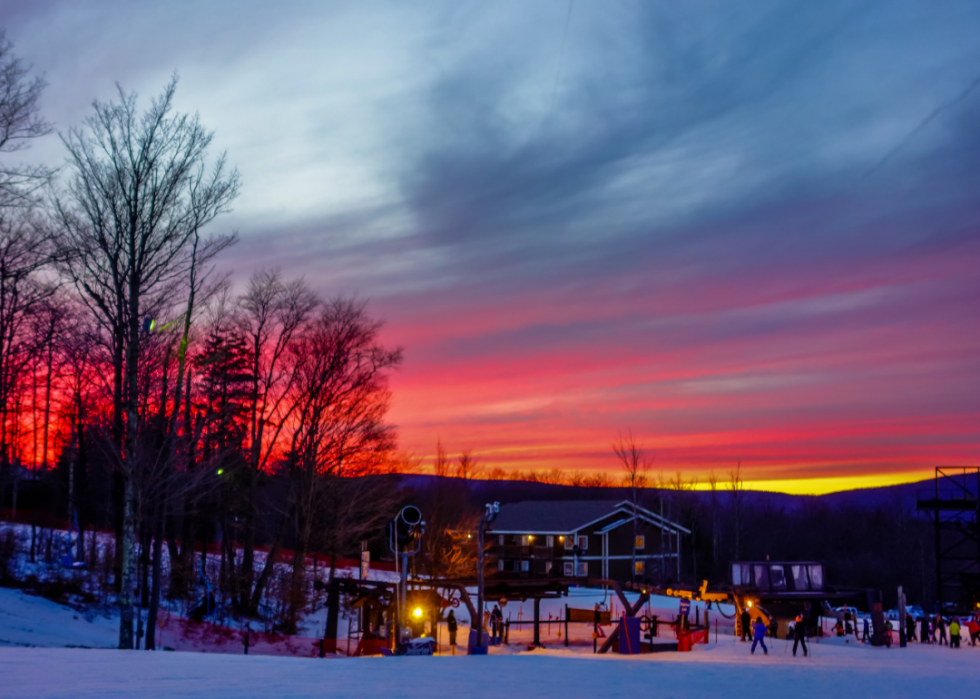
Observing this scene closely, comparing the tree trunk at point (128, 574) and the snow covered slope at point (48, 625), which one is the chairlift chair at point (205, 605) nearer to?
the snow covered slope at point (48, 625)

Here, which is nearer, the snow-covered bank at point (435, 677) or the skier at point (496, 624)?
the snow-covered bank at point (435, 677)

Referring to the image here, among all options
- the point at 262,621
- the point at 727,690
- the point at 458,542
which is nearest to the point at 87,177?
the point at 727,690

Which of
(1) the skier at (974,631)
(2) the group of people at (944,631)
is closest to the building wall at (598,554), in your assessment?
(2) the group of people at (944,631)

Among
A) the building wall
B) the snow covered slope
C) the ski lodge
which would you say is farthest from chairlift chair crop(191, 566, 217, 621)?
the building wall

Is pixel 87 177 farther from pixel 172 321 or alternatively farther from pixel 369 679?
pixel 369 679

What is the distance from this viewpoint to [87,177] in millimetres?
23547

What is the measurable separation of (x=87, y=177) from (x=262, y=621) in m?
24.4

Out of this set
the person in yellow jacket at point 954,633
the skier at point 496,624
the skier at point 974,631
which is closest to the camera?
the person in yellow jacket at point 954,633

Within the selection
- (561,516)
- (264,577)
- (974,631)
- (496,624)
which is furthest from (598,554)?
(264,577)

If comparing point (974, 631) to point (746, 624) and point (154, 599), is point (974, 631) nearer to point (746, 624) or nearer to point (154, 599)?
point (746, 624)

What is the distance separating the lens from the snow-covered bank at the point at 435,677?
1098 cm

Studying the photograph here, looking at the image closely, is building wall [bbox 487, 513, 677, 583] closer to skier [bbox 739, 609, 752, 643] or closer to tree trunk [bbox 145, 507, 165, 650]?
skier [bbox 739, 609, 752, 643]

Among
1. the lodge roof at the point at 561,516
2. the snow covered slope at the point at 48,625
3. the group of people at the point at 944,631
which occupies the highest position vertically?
the lodge roof at the point at 561,516

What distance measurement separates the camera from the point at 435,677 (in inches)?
552
